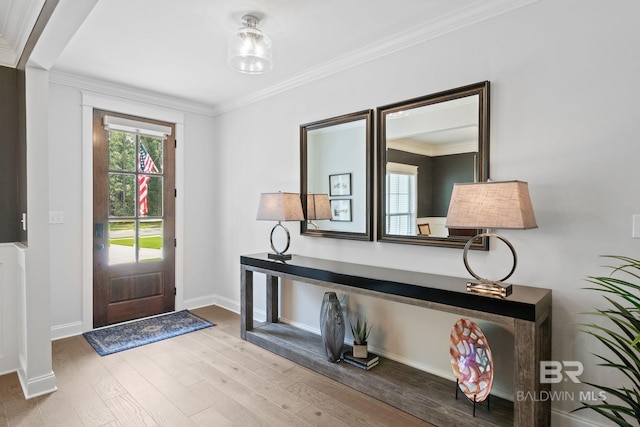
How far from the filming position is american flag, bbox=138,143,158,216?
390 centimetres

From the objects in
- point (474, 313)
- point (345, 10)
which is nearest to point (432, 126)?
point (345, 10)

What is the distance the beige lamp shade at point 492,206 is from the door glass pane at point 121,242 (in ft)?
11.1

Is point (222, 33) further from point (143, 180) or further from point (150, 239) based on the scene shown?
point (150, 239)

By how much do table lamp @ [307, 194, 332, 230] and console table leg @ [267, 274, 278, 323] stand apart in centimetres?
76

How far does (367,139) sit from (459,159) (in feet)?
2.48

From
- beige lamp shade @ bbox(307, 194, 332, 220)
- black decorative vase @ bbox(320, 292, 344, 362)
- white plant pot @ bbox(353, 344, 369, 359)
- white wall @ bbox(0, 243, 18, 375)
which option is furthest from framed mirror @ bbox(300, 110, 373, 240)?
white wall @ bbox(0, 243, 18, 375)

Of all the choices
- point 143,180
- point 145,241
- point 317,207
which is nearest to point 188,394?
point 317,207

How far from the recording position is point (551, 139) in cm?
198

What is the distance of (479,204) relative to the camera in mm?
1812

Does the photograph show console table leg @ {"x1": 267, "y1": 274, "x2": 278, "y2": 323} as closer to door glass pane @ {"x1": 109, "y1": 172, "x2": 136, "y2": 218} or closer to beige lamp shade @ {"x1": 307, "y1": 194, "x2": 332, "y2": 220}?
beige lamp shade @ {"x1": 307, "y1": 194, "x2": 332, "y2": 220}

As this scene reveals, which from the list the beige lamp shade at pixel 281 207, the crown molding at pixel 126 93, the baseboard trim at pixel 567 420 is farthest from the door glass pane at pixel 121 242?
the baseboard trim at pixel 567 420

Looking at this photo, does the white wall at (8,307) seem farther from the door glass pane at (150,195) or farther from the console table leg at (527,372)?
the console table leg at (527,372)

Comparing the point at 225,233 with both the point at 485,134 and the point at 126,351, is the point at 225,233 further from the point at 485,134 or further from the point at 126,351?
the point at 485,134

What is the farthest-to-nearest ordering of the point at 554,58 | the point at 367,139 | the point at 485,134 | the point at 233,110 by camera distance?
the point at 233,110 < the point at 367,139 < the point at 485,134 < the point at 554,58
